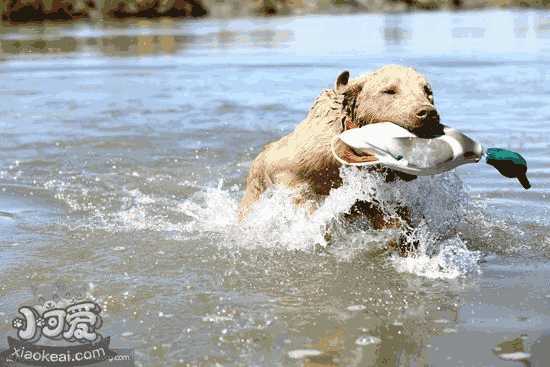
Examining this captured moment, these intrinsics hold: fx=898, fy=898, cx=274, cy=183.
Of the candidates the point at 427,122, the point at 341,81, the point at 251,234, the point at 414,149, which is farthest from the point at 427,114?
the point at 251,234

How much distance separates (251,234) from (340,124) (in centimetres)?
120

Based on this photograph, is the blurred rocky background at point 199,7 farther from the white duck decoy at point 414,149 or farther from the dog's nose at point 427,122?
the dog's nose at point 427,122

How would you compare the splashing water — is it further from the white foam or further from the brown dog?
the brown dog

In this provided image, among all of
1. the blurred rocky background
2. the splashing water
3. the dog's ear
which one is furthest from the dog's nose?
the blurred rocky background

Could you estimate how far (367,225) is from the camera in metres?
6.32

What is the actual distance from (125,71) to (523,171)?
45.5 ft

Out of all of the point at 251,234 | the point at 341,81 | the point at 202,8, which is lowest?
the point at 251,234

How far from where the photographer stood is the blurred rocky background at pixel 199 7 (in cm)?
3853

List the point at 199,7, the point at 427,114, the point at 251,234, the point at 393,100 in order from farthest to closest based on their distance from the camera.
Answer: the point at 199,7, the point at 251,234, the point at 393,100, the point at 427,114

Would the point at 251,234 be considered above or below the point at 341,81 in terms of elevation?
below

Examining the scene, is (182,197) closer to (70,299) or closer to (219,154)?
(219,154)

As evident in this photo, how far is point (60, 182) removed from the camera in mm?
9250

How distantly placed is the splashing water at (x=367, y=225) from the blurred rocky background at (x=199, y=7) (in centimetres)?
3377

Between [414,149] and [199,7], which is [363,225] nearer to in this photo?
[414,149]
